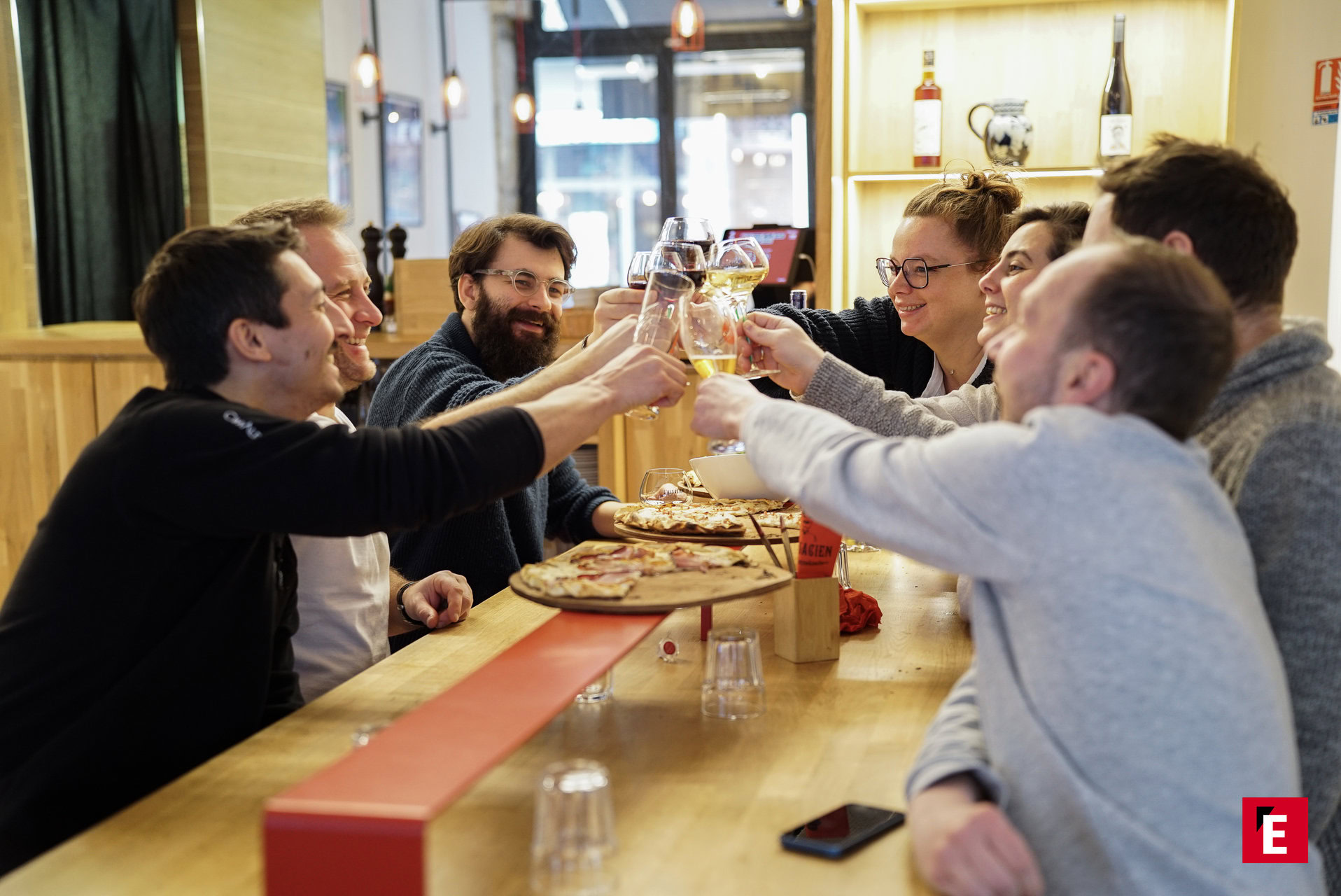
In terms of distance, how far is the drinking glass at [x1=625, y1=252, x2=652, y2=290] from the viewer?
211 cm

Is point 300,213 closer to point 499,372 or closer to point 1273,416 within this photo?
point 499,372

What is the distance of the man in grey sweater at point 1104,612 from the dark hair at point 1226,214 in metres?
0.21

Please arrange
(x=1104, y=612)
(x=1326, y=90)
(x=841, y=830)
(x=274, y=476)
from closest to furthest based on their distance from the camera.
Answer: (x=1104, y=612) < (x=841, y=830) < (x=274, y=476) < (x=1326, y=90)

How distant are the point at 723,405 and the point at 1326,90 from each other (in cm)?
315

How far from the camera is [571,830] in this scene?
105cm

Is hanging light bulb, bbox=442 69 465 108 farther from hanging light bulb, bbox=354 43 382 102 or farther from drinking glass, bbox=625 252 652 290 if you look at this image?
drinking glass, bbox=625 252 652 290

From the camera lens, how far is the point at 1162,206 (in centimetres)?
130

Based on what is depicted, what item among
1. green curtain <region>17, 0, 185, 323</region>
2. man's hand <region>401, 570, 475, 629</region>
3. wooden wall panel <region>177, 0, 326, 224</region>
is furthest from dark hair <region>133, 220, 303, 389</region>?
green curtain <region>17, 0, 185, 323</region>

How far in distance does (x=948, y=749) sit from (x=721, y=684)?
41 cm

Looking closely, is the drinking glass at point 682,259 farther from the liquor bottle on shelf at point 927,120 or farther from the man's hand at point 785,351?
the liquor bottle on shelf at point 927,120

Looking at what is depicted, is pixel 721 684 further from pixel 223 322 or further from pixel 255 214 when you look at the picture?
pixel 255 214

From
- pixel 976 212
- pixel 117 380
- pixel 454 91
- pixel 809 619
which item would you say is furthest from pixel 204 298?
pixel 454 91

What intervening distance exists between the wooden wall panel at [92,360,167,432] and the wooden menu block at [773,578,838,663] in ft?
10.4

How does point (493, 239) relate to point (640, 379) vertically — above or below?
above
